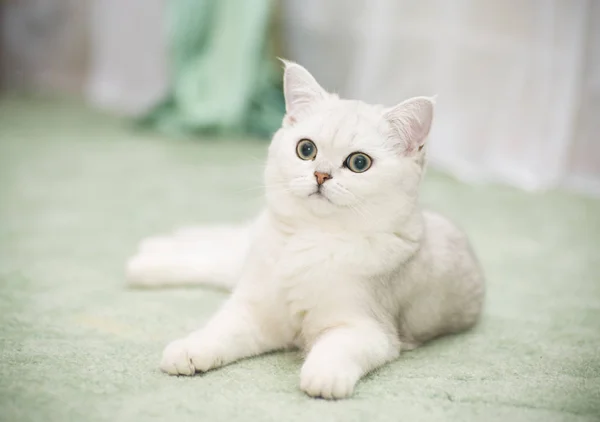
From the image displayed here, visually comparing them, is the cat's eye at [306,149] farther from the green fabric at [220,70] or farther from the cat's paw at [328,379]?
the green fabric at [220,70]

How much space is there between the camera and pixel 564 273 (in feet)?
7.10

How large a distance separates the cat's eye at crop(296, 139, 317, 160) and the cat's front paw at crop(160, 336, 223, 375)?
44cm

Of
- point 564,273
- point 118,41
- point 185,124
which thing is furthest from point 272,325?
point 118,41

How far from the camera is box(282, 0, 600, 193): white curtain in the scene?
3.23 m

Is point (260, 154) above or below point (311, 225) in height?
below

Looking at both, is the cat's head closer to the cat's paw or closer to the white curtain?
the cat's paw

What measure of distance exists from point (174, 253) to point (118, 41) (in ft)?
11.0

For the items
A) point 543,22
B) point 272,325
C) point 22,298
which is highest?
point 543,22

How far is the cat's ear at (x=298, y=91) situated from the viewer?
4.95 ft

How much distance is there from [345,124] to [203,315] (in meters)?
0.63

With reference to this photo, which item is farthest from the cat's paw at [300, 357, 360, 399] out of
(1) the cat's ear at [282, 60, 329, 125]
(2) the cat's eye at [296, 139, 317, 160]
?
(1) the cat's ear at [282, 60, 329, 125]

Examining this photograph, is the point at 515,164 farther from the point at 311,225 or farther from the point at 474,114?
the point at 311,225

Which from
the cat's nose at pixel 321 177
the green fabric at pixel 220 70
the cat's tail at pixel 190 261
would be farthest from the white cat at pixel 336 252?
the green fabric at pixel 220 70

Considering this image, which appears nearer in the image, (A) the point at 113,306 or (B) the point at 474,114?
(A) the point at 113,306
